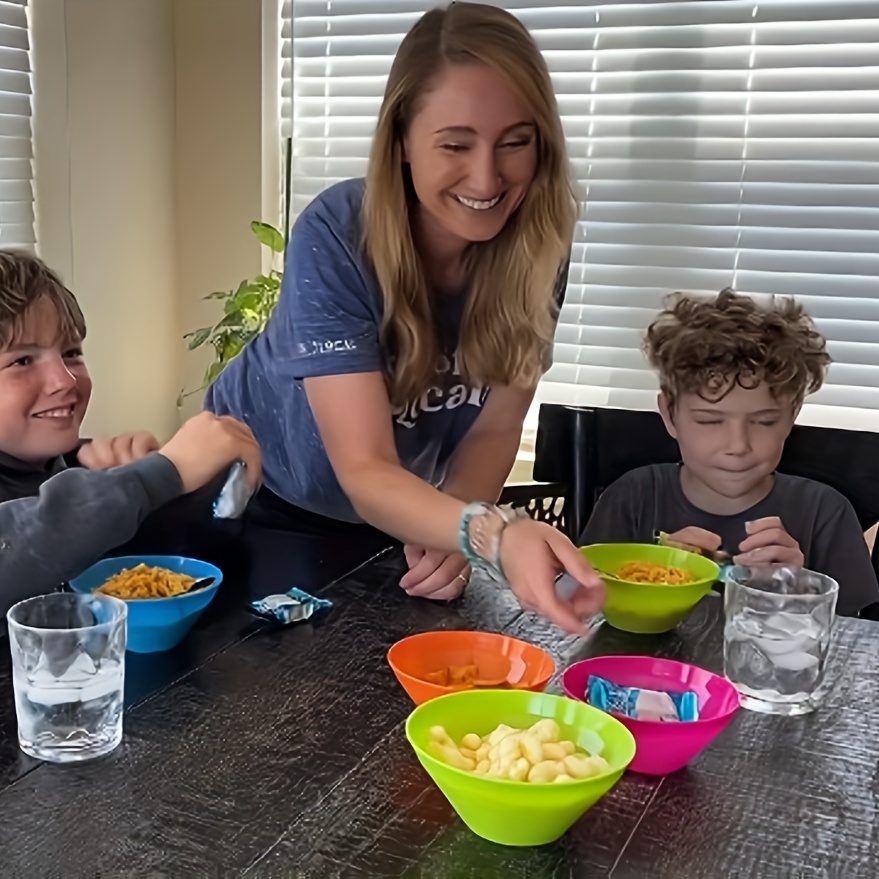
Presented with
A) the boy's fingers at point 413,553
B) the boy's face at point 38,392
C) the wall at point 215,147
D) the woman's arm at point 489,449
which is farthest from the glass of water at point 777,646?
the wall at point 215,147

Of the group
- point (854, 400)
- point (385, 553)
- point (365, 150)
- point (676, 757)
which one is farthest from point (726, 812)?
point (365, 150)

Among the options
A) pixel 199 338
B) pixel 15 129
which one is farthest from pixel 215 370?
pixel 15 129

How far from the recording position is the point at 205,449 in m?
1.23

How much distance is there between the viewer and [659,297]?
275cm

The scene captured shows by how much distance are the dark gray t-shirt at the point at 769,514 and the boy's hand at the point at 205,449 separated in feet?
2.45

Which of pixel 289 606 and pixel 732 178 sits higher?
pixel 732 178

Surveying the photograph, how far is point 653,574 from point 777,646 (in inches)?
8.0

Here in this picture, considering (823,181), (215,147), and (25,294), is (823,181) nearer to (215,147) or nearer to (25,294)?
(215,147)

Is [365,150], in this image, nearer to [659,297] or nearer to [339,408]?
[659,297]

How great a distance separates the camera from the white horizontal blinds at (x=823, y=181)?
8.27ft

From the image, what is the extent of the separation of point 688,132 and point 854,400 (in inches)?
30.2

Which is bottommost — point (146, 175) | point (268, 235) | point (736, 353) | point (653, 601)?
point (653, 601)

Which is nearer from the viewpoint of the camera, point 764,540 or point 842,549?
point 764,540

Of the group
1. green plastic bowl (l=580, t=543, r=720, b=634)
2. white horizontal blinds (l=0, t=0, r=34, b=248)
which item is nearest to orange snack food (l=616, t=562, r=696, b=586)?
green plastic bowl (l=580, t=543, r=720, b=634)
